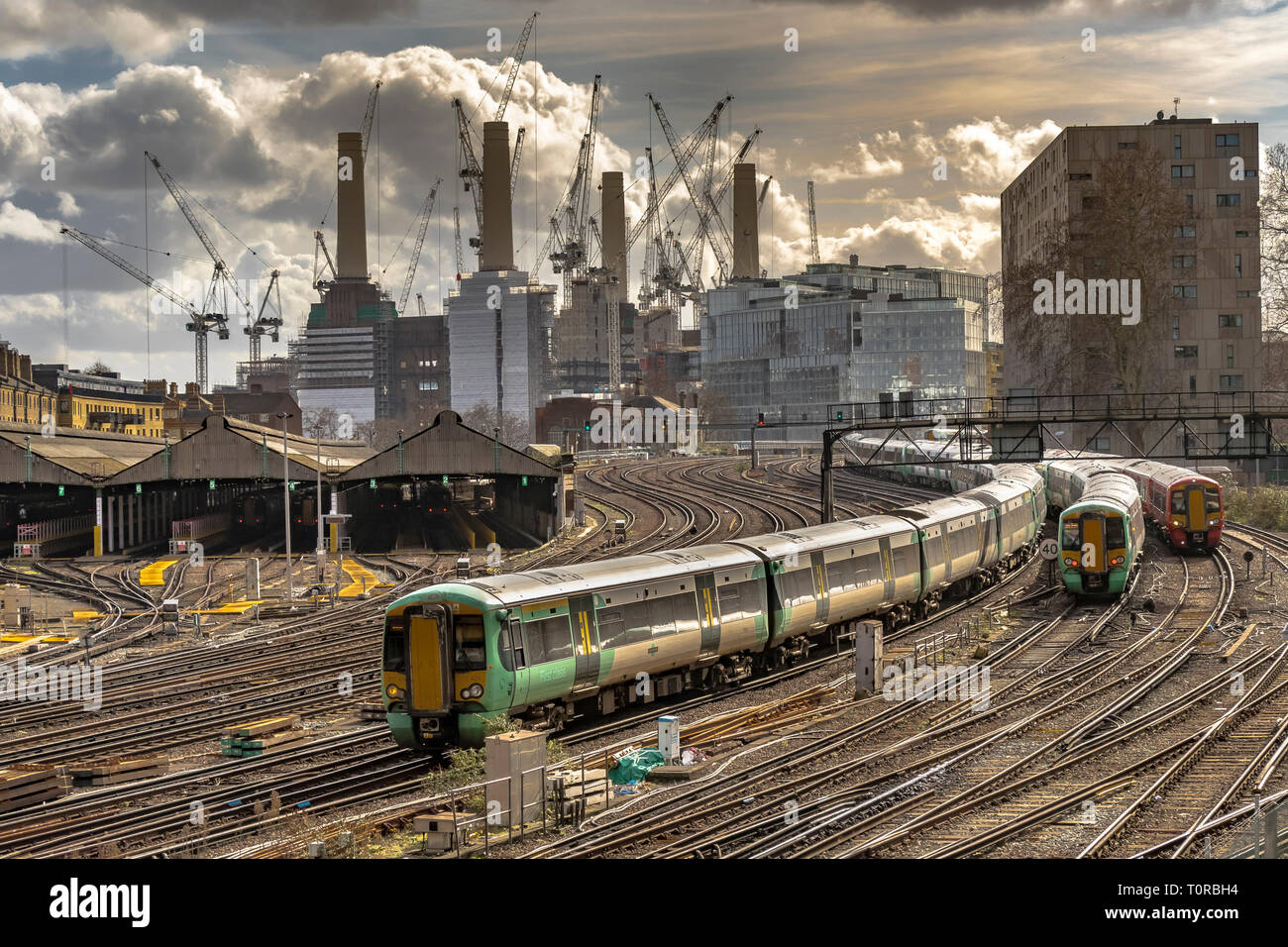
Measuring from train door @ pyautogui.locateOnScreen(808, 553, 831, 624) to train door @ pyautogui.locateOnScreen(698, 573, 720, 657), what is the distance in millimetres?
4343

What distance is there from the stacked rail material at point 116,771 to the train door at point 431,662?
5.53 m

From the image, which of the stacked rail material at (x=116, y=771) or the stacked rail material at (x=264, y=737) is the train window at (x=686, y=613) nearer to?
the stacked rail material at (x=264, y=737)

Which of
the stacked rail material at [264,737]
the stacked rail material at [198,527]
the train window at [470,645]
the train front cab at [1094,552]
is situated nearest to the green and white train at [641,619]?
the train window at [470,645]

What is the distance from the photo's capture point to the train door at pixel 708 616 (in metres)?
27.1

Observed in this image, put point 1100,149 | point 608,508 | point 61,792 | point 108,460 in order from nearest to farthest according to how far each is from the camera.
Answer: point 61,792 < point 108,460 < point 608,508 < point 1100,149

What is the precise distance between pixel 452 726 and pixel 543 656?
2042mm

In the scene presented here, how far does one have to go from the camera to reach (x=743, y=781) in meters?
20.3

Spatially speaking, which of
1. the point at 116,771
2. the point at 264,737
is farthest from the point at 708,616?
the point at 116,771

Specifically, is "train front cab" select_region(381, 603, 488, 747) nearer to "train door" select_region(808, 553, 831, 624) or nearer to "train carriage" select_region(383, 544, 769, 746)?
"train carriage" select_region(383, 544, 769, 746)

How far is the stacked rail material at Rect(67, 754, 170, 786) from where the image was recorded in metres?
22.7

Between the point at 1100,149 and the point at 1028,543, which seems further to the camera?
the point at 1100,149
